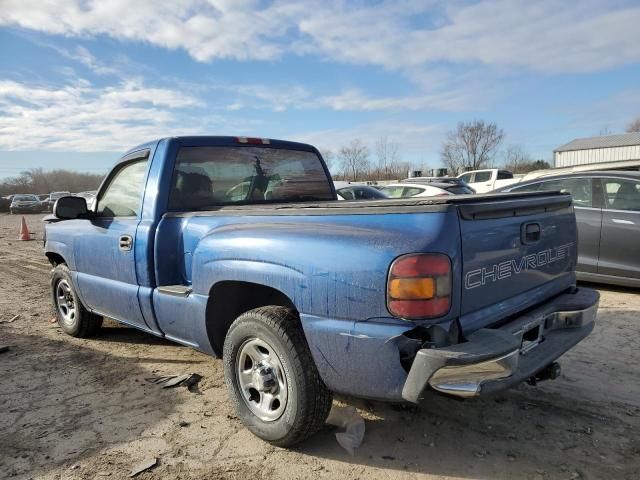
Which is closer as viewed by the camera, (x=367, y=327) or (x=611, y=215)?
(x=367, y=327)

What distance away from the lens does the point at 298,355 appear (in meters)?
2.58

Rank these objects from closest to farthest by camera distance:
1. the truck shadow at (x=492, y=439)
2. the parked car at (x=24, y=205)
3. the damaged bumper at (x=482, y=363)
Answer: the damaged bumper at (x=482, y=363), the truck shadow at (x=492, y=439), the parked car at (x=24, y=205)

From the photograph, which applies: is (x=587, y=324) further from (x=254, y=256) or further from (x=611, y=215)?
(x=611, y=215)

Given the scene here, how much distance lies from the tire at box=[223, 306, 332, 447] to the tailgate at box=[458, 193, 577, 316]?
2.95 feet

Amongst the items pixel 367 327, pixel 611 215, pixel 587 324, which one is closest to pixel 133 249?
pixel 367 327

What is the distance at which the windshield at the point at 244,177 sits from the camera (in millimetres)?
3787

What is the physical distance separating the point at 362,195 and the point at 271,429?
8.95 m

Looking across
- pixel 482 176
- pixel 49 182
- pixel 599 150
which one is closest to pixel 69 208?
pixel 482 176

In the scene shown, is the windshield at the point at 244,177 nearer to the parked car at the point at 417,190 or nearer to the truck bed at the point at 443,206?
the truck bed at the point at 443,206

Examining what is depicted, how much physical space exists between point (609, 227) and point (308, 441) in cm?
505

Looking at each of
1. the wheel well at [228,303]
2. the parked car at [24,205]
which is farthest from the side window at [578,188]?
the parked car at [24,205]

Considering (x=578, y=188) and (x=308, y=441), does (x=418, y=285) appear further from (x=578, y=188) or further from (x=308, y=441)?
(x=578, y=188)

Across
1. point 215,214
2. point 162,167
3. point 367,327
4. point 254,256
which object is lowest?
point 367,327

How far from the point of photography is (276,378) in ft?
9.16
